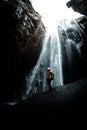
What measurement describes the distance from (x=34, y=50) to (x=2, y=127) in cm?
1251

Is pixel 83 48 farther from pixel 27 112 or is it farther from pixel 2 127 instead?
pixel 2 127

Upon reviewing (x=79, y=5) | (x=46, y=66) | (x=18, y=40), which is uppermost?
(x=79, y=5)

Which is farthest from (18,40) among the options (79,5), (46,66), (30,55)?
(79,5)

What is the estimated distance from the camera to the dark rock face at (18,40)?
15984 millimetres

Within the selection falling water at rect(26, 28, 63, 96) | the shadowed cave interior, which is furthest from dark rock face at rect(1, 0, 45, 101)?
falling water at rect(26, 28, 63, 96)

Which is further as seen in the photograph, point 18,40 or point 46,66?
point 46,66

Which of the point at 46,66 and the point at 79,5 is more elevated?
the point at 79,5

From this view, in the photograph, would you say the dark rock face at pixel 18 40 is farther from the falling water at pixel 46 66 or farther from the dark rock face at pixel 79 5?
the dark rock face at pixel 79 5

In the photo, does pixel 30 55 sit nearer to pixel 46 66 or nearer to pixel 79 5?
pixel 46 66

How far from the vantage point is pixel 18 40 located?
54.6 feet

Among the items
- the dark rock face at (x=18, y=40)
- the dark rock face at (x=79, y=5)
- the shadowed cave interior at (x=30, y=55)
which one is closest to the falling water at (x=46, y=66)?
the shadowed cave interior at (x=30, y=55)

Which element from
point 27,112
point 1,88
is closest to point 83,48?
point 1,88

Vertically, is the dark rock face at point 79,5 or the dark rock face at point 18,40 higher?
the dark rock face at point 79,5

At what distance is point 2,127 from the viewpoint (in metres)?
8.20
